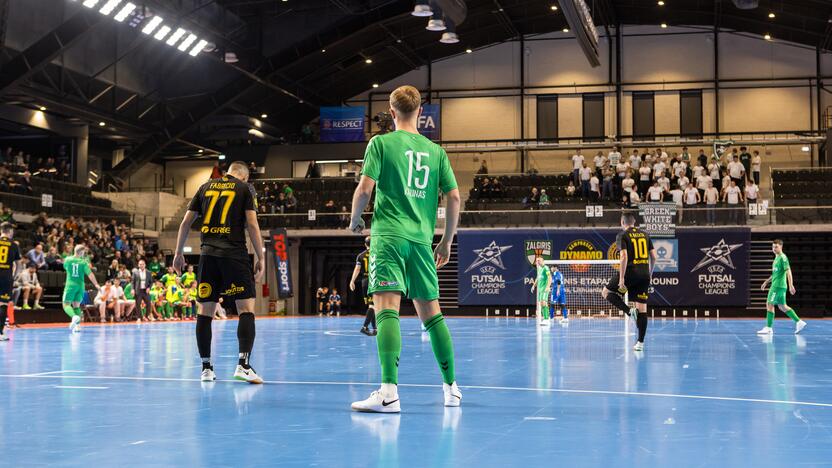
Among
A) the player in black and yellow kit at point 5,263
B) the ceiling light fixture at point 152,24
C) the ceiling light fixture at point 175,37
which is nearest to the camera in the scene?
the player in black and yellow kit at point 5,263

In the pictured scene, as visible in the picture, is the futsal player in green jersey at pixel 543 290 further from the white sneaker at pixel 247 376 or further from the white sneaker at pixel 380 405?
the white sneaker at pixel 380 405

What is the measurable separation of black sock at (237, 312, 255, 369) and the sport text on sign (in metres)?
27.4

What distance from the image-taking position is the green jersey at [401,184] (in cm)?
626

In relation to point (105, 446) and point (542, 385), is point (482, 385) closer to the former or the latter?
point (542, 385)

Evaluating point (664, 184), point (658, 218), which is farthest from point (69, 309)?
point (664, 184)

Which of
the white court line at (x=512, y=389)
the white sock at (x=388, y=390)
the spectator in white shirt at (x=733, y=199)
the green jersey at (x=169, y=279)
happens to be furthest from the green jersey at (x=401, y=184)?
the spectator in white shirt at (x=733, y=199)

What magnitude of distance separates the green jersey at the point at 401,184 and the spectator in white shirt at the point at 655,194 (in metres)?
29.8

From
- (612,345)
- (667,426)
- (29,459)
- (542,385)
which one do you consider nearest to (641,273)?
(612,345)

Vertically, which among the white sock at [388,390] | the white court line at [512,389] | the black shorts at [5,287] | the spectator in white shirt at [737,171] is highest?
the spectator in white shirt at [737,171]

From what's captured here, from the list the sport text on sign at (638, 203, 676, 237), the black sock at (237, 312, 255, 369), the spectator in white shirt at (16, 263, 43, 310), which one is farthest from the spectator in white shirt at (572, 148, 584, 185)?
the black sock at (237, 312, 255, 369)

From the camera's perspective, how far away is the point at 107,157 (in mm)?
45125

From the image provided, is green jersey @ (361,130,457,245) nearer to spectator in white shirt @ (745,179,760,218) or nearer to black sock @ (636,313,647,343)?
black sock @ (636,313,647,343)

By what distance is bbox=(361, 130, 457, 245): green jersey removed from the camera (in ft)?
20.5

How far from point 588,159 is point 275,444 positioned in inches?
1617
